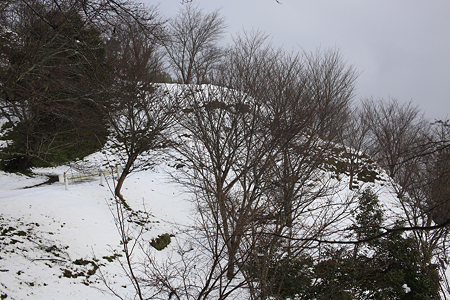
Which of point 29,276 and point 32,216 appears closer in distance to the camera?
point 29,276

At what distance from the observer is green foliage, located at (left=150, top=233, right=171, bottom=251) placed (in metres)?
10.6

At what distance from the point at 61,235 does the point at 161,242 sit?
3.39 meters

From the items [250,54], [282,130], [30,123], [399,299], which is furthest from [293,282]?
[30,123]

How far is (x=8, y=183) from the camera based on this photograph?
13.3 metres

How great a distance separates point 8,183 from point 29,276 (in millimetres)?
8686

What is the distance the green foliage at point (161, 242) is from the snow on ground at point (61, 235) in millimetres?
390

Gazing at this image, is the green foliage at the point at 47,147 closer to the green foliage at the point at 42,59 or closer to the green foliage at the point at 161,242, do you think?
the green foliage at the point at 42,59

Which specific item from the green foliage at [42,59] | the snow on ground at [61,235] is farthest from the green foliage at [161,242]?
the green foliage at [42,59]

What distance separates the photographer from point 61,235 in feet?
29.2

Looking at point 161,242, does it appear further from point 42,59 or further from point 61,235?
point 42,59

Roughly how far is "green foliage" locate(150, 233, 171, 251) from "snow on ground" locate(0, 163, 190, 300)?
1.28 feet

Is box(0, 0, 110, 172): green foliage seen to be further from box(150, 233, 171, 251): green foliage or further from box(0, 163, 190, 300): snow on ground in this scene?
box(150, 233, 171, 251): green foliage

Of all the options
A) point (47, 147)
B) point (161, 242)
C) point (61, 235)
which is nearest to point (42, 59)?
point (61, 235)

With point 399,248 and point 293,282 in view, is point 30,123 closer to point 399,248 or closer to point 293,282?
point 293,282
